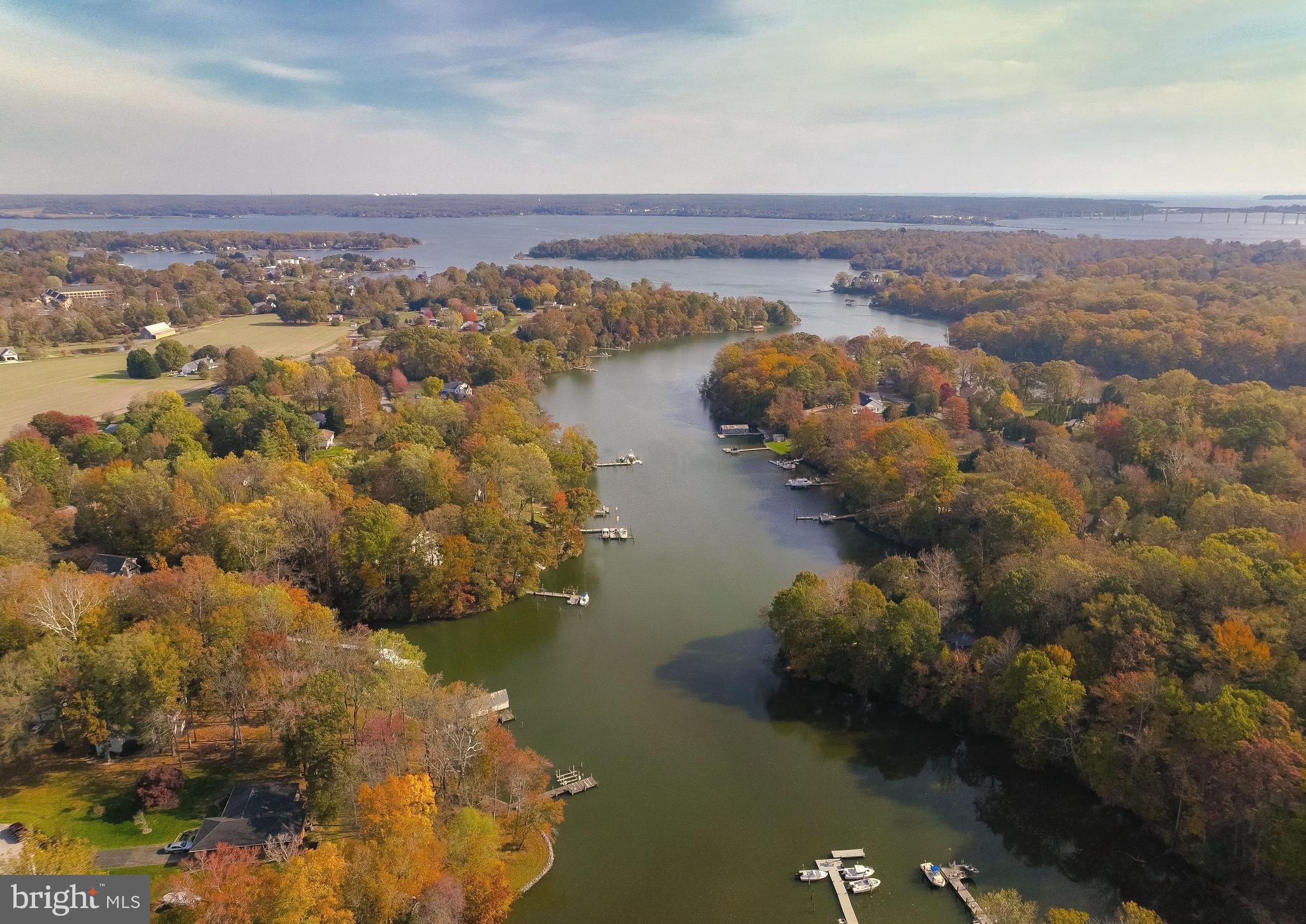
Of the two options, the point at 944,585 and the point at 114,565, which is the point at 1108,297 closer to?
the point at 944,585

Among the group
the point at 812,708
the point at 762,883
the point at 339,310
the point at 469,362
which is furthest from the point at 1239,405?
the point at 339,310

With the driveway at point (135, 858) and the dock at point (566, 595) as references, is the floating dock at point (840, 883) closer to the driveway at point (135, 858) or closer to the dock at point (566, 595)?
the dock at point (566, 595)

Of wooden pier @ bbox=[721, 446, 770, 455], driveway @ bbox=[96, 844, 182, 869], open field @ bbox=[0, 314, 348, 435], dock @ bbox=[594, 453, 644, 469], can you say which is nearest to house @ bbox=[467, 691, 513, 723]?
driveway @ bbox=[96, 844, 182, 869]

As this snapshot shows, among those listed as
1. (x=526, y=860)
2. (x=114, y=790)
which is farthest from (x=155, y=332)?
(x=526, y=860)

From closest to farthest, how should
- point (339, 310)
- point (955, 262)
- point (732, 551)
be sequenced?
point (732, 551), point (339, 310), point (955, 262)

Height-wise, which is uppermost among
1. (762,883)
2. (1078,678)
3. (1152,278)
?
(1152,278)

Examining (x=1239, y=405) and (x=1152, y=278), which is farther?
(x=1152, y=278)

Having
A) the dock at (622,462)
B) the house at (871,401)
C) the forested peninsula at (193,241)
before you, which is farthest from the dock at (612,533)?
the forested peninsula at (193,241)

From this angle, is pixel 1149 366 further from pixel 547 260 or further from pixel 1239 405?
pixel 547 260
